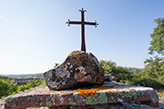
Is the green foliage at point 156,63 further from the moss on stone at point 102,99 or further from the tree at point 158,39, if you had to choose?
the moss on stone at point 102,99

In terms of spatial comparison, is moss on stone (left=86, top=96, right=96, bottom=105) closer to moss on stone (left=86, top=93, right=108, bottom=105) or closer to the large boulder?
moss on stone (left=86, top=93, right=108, bottom=105)

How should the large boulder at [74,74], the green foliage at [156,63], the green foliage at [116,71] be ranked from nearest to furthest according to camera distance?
the large boulder at [74,74] → the green foliage at [116,71] → the green foliage at [156,63]

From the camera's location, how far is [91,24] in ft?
15.2

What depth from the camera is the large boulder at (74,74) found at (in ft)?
7.52

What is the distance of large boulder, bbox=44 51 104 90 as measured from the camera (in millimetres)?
2291

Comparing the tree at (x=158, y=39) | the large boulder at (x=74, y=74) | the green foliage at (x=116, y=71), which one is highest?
the tree at (x=158, y=39)

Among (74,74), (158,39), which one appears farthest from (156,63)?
(74,74)

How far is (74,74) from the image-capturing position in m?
2.33

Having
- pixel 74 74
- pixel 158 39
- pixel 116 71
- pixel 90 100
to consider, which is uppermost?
pixel 158 39

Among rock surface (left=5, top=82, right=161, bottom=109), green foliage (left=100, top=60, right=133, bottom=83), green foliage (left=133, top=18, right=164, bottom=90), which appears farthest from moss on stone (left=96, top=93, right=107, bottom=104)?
green foliage (left=133, top=18, right=164, bottom=90)

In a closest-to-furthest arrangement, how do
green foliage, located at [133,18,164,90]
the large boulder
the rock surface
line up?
the rock surface, the large boulder, green foliage, located at [133,18,164,90]

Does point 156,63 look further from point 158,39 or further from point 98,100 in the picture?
point 98,100

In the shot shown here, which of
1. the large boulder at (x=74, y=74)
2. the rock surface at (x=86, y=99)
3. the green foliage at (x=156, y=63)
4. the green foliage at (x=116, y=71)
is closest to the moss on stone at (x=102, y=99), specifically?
the rock surface at (x=86, y=99)

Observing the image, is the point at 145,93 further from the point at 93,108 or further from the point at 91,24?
the point at 91,24
